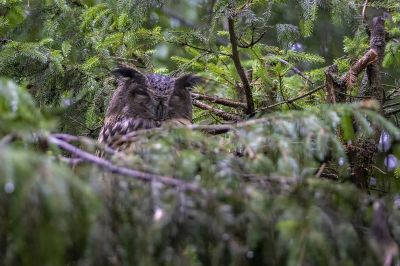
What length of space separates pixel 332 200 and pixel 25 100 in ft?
2.68

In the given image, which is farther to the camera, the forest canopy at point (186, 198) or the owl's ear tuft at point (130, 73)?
the owl's ear tuft at point (130, 73)

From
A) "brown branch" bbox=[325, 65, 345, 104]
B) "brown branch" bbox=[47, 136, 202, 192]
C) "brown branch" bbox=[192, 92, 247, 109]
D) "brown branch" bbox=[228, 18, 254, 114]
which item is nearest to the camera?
"brown branch" bbox=[47, 136, 202, 192]

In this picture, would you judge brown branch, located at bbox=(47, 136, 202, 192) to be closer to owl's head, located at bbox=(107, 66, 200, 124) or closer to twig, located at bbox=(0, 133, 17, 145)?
twig, located at bbox=(0, 133, 17, 145)

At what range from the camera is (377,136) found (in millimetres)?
3066

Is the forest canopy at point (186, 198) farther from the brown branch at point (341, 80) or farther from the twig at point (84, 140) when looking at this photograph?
the brown branch at point (341, 80)

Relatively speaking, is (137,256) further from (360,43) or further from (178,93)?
(360,43)

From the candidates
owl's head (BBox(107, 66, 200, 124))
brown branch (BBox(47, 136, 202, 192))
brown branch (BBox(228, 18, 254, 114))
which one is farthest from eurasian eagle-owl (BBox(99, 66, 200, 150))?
brown branch (BBox(47, 136, 202, 192))

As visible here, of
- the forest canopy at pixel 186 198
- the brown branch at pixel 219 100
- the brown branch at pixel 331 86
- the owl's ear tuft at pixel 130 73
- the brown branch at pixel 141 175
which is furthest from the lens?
the owl's ear tuft at pixel 130 73

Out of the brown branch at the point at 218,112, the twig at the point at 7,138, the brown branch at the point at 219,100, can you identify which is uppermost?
the brown branch at the point at 219,100

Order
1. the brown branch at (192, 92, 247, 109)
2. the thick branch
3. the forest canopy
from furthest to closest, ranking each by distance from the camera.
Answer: the brown branch at (192, 92, 247, 109) < the thick branch < the forest canopy

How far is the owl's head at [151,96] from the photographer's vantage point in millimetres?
3531

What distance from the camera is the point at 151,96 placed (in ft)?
11.6

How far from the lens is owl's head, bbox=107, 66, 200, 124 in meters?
3.53

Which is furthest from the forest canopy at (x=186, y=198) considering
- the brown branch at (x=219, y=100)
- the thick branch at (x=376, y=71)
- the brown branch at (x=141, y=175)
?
the brown branch at (x=219, y=100)
